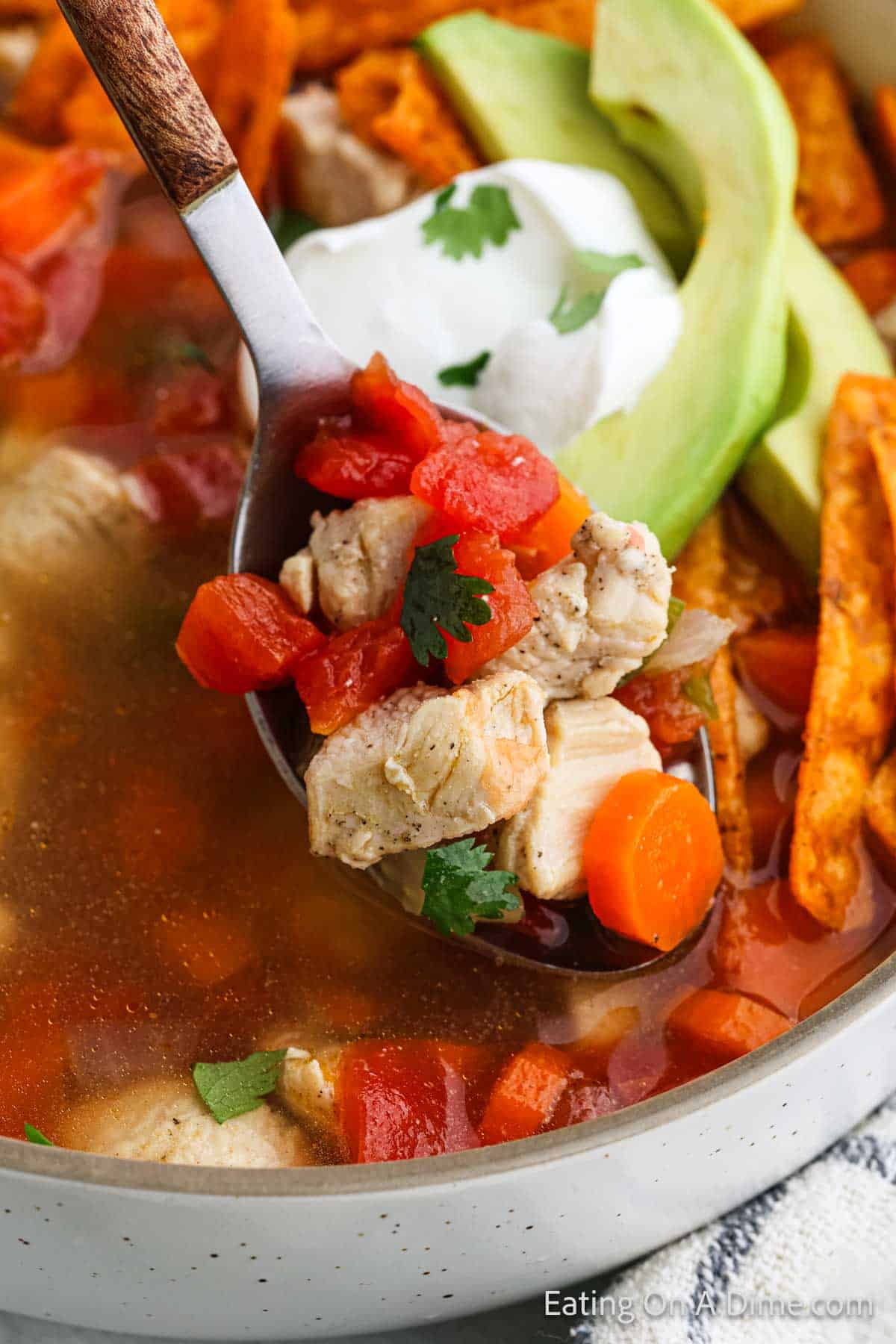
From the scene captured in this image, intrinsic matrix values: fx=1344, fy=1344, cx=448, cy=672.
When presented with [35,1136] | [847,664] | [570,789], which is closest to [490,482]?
[570,789]

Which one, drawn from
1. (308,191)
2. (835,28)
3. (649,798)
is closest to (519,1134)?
(649,798)

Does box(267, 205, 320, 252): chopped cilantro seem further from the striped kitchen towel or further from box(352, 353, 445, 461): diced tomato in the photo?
the striped kitchen towel

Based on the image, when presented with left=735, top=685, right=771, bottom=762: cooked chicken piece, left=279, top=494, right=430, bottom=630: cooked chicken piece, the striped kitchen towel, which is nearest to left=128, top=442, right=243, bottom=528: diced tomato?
left=279, top=494, right=430, bottom=630: cooked chicken piece

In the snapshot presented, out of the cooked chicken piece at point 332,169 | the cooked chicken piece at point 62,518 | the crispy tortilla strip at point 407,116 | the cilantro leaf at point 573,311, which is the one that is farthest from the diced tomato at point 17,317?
the cilantro leaf at point 573,311

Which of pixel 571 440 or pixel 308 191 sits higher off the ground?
pixel 308 191

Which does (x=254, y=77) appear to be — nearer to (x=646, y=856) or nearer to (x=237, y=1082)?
(x=646, y=856)

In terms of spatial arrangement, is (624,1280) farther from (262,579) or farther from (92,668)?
(92,668)
